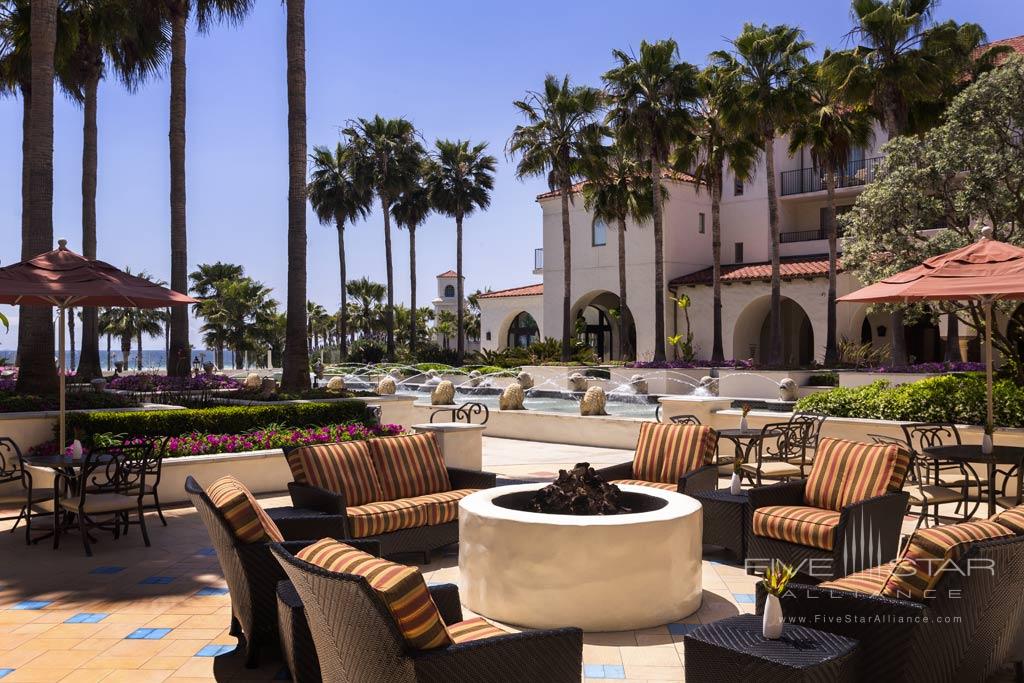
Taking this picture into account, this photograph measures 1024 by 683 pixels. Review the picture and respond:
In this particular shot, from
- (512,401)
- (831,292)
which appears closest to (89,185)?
(512,401)

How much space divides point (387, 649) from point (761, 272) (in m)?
31.0

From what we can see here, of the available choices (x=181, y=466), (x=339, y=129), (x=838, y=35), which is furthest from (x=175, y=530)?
(x=339, y=129)

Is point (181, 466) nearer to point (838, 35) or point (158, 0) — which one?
point (158, 0)

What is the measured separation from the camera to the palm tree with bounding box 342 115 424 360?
41.7m

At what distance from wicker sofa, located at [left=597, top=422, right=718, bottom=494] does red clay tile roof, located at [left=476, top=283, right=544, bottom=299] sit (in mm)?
32995

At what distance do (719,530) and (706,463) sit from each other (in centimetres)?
86

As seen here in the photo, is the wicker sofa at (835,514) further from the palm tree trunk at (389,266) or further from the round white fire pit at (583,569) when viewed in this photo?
the palm tree trunk at (389,266)

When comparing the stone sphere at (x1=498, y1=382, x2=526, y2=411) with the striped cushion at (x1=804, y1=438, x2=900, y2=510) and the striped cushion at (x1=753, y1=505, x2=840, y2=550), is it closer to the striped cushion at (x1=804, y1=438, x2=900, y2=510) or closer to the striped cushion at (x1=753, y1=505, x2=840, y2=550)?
the striped cushion at (x1=804, y1=438, x2=900, y2=510)

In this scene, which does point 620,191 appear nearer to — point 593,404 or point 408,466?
point 593,404

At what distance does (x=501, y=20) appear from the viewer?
1477 centimetres

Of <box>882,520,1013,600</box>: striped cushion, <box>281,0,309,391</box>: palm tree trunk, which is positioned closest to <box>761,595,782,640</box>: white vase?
<box>882,520,1013,600</box>: striped cushion

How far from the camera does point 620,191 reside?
107 ft

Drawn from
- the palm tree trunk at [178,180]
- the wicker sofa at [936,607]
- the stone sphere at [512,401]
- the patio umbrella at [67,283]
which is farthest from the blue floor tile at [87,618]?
the palm tree trunk at [178,180]

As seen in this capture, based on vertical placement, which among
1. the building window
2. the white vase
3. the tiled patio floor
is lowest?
the tiled patio floor
